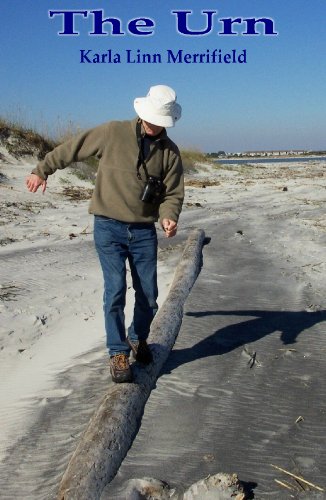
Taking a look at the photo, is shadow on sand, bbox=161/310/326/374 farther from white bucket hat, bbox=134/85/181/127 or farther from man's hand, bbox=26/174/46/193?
white bucket hat, bbox=134/85/181/127

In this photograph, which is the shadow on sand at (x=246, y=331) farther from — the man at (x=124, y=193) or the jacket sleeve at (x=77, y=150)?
the jacket sleeve at (x=77, y=150)

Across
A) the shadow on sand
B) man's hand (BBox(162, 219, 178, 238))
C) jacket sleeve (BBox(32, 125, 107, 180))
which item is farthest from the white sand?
jacket sleeve (BBox(32, 125, 107, 180))

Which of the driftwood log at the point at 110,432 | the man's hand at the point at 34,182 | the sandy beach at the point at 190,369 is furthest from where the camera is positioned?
the man's hand at the point at 34,182

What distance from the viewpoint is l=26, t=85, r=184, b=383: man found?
336 centimetres

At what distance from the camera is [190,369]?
3.78m

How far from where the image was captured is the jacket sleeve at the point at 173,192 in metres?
3.48

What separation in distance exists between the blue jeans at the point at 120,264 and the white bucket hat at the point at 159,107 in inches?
25.7

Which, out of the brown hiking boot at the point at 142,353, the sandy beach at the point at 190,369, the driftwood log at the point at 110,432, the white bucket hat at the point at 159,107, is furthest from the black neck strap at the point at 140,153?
the sandy beach at the point at 190,369

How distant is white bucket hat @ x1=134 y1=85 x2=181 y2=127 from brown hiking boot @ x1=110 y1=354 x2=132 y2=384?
1409 mm

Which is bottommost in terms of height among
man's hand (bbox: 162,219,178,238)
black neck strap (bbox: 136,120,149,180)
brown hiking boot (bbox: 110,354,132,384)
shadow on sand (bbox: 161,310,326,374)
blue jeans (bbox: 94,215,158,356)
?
shadow on sand (bbox: 161,310,326,374)

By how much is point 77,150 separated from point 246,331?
2119 millimetres

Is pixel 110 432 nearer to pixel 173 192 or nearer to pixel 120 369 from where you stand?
pixel 120 369

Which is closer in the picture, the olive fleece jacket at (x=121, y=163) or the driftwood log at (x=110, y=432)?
the driftwood log at (x=110, y=432)

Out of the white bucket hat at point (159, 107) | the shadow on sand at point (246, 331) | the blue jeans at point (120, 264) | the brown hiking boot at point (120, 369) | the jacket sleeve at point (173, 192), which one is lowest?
the shadow on sand at point (246, 331)
